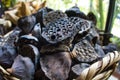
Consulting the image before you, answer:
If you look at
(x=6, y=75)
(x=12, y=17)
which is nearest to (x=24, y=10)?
(x=12, y=17)

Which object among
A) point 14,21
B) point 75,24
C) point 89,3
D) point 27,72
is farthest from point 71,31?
point 89,3

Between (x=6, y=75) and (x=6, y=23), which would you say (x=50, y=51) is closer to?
(x=6, y=75)

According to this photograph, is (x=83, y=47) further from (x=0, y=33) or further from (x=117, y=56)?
(x=0, y=33)

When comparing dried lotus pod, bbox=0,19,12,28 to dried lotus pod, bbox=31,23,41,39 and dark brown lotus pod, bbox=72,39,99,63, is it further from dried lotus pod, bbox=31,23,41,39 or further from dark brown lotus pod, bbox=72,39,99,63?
dark brown lotus pod, bbox=72,39,99,63

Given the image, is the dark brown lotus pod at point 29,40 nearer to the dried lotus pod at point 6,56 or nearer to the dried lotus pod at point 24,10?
the dried lotus pod at point 6,56

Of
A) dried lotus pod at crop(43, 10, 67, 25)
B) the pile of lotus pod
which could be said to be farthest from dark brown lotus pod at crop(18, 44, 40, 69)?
dried lotus pod at crop(43, 10, 67, 25)

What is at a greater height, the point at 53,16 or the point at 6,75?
the point at 53,16
